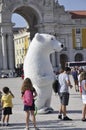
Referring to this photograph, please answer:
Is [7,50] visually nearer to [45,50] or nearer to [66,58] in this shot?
[66,58]

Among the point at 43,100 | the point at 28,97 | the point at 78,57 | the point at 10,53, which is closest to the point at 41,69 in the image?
the point at 43,100

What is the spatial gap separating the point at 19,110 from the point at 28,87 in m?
4.68

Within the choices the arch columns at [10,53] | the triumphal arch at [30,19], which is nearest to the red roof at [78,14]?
the triumphal arch at [30,19]

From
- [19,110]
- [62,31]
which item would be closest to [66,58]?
Result: [62,31]

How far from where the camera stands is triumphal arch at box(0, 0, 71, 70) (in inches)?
2938

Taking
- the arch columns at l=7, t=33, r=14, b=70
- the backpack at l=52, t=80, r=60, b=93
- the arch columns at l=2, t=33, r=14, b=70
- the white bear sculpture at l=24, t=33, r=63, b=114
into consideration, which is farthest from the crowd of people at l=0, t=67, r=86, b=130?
the arch columns at l=7, t=33, r=14, b=70

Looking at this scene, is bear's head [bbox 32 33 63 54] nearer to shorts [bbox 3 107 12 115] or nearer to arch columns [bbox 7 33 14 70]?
shorts [bbox 3 107 12 115]

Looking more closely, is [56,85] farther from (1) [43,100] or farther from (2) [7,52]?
(2) [7,52]

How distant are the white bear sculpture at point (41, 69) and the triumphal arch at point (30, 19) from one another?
58.0m

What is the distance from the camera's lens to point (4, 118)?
45.4 ft

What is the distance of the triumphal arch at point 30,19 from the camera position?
74.6 metres

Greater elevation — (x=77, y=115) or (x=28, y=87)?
(x=28, y=87)

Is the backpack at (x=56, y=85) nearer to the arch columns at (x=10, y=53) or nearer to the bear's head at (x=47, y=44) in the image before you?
the bear's head at (x=47, y=44)

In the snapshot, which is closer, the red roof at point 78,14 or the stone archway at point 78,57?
the stone archway at point 78,57
